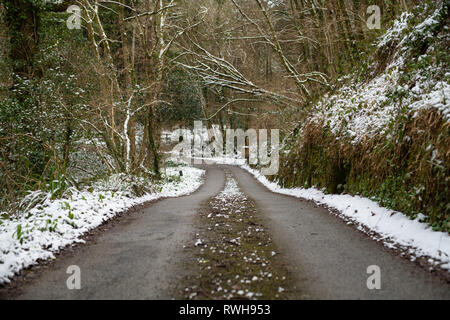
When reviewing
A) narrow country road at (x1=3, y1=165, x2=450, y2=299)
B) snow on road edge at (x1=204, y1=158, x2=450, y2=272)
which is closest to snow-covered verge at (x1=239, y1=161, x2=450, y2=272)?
snow on road edge at (x1=204, y1=158, x2=450, y2=272)

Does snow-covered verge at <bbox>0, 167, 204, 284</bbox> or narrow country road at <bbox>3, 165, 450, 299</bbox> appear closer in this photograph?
narrow country road at <bbox>3, 165, 450, 299</bbox>

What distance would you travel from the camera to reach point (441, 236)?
381 centimetres

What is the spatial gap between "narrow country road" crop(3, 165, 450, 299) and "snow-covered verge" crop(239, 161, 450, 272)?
26 centimetres

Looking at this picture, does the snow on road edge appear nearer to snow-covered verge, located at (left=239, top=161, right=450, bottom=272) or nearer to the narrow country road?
snow-covered verge, located at (left=239, top=161, right=450, bottom=272)

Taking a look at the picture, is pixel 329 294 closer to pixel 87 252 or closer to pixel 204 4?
pixel 87 252

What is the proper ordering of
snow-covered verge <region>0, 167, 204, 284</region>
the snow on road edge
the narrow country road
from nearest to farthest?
the narrow country road
the snow on road edge
snow-covered verge <region>0, 167, 204, 284</region>

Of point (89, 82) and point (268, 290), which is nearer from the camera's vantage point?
point (268, 290)

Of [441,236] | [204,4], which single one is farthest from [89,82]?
[441,236]

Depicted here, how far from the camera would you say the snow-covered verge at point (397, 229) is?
363cm

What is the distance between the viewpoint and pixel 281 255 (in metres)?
4.17

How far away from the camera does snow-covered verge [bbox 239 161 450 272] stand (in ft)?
11.9

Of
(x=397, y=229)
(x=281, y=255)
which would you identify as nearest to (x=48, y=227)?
(x=281, y=255)
